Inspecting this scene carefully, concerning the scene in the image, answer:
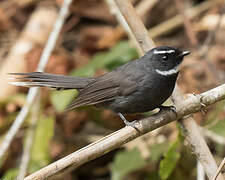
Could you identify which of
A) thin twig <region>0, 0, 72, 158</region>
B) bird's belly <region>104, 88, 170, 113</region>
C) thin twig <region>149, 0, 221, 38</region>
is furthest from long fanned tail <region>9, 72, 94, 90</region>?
thin twig <region>149, 0, 221, 38</region>

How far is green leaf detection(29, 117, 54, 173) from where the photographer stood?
4793 mm

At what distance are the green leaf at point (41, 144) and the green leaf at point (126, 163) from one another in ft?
2.39

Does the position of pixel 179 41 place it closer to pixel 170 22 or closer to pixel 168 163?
pixel 170 22

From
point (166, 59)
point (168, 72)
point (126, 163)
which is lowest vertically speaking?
point (126, 163)

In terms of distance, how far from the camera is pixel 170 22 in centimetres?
693

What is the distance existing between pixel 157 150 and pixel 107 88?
1.19m

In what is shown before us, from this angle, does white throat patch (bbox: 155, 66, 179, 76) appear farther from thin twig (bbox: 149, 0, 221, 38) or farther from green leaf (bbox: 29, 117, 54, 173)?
thin twig (bbox: 149, 0, 221, 38)

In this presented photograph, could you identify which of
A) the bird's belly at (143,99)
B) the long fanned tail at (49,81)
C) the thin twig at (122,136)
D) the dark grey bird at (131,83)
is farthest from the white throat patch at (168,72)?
the long fanned tail at (49,81)

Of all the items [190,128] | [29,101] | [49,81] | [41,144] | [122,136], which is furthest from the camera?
[41,144]

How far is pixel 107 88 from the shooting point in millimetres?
4098

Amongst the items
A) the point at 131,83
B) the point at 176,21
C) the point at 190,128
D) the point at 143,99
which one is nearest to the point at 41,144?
the point at 131,83

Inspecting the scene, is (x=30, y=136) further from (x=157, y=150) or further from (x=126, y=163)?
(x=157, y=150)

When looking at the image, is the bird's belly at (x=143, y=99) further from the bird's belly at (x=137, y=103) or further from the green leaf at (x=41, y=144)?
the green leaf at (x=41, y=144)

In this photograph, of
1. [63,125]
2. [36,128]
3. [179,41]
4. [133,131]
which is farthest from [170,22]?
[133,131]
